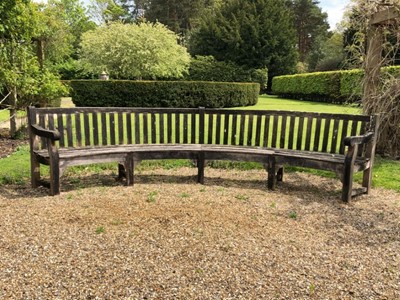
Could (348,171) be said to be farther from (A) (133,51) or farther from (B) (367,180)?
(A) (133,51)

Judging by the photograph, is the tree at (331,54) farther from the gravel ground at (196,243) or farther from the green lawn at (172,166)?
the gravel ground at (196,243)

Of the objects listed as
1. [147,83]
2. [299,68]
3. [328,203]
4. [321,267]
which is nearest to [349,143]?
[328,203]

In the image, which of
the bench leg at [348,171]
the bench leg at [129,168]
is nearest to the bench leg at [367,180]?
the bench leg at [348,171]

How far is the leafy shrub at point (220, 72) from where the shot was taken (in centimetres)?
3161

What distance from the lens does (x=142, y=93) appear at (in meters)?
17.5

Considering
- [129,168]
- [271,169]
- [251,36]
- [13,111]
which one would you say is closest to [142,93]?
[13,111]

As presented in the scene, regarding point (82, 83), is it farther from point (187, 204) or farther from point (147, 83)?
point (187, 204)

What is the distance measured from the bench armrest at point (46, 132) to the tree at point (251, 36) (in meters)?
31.3

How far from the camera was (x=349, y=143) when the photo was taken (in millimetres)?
4492

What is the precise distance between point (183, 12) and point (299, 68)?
53.5ft

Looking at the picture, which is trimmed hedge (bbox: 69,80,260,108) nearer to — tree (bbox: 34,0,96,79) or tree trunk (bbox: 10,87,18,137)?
tree trunk (bbox: 10,87,18,137)

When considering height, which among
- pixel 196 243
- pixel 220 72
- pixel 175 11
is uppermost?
pixel 175 11

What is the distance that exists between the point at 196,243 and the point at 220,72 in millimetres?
30449

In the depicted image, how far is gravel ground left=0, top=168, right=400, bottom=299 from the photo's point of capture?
267 cm
